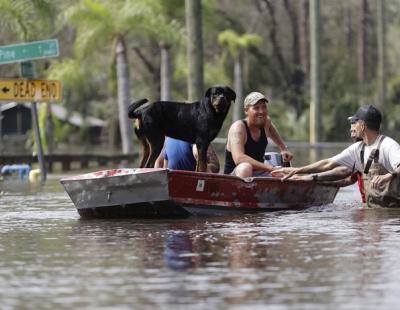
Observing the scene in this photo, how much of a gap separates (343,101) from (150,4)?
17.6 m

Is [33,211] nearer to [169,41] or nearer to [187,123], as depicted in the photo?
[187,123]

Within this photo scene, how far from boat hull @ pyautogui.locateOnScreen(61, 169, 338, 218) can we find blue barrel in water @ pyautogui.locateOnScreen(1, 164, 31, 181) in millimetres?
14152

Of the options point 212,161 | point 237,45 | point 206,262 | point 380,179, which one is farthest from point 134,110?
point 237,45

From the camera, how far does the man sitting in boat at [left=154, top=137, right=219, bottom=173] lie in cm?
1744

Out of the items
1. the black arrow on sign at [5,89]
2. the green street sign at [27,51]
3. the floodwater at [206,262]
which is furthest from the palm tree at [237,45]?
the floodwater at [206,262]

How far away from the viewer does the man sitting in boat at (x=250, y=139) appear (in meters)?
16.7

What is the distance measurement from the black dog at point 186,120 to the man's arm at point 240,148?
21 cm

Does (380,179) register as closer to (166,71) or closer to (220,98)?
(220,98)

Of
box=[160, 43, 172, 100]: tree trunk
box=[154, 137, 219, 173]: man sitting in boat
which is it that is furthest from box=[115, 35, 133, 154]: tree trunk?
box=[154, 137, 219, 173]: man sitting in boat

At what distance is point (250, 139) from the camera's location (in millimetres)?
16859

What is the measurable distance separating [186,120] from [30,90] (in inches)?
410

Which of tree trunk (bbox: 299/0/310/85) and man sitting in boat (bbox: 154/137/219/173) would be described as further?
tree trunk (bbox: 299/0/310/85)

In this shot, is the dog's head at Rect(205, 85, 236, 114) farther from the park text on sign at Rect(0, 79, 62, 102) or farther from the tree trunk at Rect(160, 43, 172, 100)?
the tree trunk at Rect(160, 43, 172, 100)

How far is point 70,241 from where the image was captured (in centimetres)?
1397
